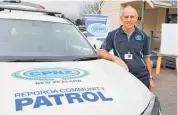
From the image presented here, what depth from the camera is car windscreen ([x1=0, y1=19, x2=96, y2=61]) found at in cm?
353

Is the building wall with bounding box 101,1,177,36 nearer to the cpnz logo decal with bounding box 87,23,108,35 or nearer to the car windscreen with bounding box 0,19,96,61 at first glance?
the cpnz logo decal with bounding box 87,23,108,35

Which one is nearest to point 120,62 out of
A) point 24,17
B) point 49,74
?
point 49,74

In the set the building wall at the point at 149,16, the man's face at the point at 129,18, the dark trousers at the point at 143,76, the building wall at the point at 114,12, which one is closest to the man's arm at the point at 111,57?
the dark trousers at the point at 143,76

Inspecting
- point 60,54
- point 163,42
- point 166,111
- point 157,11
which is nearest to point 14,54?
point 60,54

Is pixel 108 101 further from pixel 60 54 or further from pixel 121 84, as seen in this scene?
pixel 60 54

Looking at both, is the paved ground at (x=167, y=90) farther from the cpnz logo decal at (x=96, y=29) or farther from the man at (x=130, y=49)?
the cpnz logo decal at (x=96, y=29)

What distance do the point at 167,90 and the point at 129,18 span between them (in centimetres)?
406

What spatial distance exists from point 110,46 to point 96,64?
22.0 inches

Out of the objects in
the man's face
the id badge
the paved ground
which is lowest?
the paved ground

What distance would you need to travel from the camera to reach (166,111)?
5320mm

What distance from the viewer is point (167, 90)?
A: 23.5 feet

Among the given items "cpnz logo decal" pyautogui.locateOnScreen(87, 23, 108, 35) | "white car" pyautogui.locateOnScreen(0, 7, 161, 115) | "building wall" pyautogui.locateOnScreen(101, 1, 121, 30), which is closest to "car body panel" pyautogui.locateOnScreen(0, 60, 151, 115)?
"white car" pyautogui.locateOnScreen(0, 7, 161, 115)

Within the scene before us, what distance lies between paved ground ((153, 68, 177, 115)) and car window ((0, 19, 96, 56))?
227cm

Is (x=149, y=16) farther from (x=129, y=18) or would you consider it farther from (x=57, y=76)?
(x=57, y=76)
